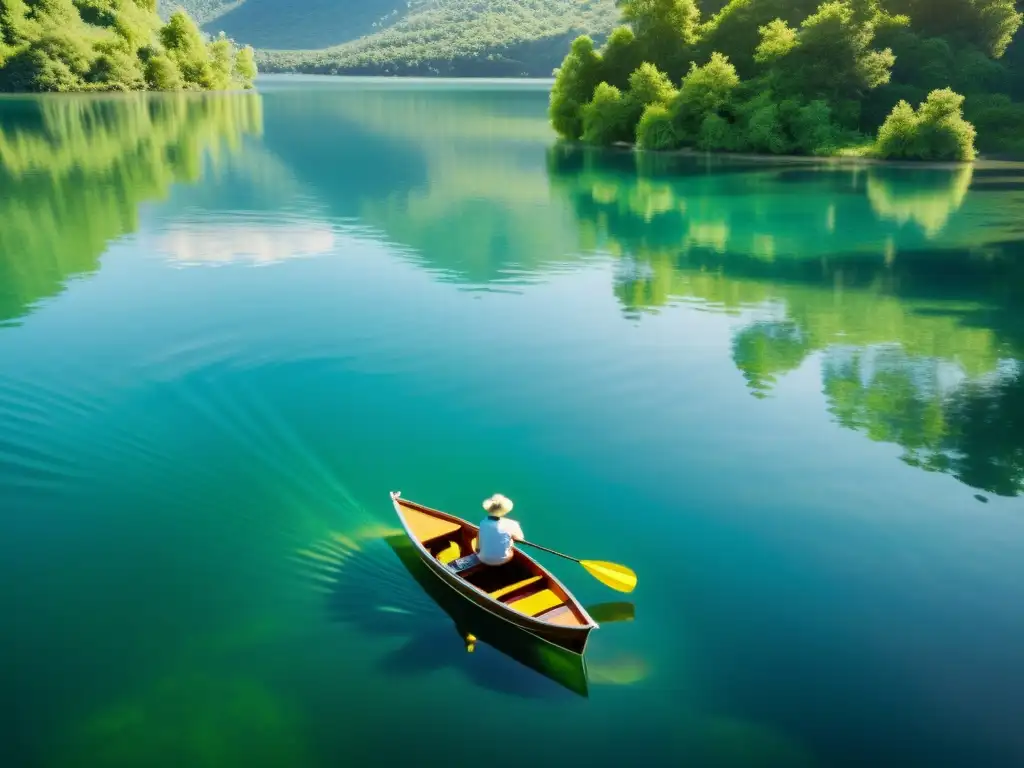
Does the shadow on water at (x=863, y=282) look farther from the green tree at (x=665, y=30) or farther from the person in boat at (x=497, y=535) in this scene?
the green tree at (x=665, y=30)

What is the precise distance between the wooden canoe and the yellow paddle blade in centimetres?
62

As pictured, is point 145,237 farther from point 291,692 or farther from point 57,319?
point 291,692

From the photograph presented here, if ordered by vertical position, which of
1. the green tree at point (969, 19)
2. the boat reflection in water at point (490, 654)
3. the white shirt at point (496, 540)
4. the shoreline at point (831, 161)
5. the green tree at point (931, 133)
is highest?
the green tree at point (969, 19)

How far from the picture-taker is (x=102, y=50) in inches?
5266

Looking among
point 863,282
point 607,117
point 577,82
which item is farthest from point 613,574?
point 577,82

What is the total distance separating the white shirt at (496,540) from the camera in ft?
38.7

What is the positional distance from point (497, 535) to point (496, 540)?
70 mm

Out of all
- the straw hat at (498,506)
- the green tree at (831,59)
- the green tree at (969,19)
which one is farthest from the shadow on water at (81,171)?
the green tree at (969,19)

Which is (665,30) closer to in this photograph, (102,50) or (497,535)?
(497,535)

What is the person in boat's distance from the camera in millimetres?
11789

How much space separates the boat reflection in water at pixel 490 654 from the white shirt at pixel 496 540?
0.75m

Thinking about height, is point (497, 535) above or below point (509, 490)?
above

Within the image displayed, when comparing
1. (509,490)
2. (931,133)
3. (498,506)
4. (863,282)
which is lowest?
(509,490)

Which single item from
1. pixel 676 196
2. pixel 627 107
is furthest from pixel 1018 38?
pixel 676 196
